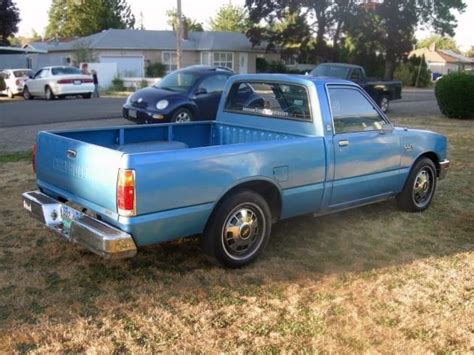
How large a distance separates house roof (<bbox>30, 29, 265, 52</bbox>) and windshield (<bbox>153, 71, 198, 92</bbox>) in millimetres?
30067

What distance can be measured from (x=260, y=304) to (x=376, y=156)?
7.70 ft

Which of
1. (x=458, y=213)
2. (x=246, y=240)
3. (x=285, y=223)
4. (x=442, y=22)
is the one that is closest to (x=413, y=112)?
(x=458, y=213)

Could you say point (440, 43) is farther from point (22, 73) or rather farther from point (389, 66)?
point (22, 73)

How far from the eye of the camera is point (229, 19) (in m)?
72.1

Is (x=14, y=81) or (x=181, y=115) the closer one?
(x=181, y=115)

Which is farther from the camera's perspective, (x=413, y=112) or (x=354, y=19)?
(x=354, y=19)

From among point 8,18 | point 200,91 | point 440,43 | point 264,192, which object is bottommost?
point 264,192

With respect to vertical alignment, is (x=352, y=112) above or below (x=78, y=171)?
above

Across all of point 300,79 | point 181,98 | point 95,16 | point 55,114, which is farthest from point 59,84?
point 95,16

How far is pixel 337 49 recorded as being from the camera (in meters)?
44.1

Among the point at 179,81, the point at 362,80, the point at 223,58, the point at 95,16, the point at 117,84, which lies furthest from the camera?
the point at 95,16

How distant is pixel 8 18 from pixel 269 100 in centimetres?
4370

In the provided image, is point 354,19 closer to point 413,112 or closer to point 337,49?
point 337,49

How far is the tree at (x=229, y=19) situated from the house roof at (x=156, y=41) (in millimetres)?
23877
